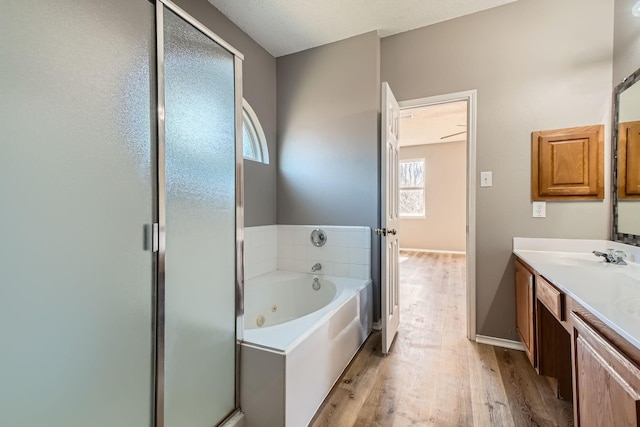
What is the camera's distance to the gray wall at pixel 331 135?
2.60m

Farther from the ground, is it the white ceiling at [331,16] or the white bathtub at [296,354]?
the white ceiling at [331,16]

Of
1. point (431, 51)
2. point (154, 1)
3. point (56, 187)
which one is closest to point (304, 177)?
point (431, 51)

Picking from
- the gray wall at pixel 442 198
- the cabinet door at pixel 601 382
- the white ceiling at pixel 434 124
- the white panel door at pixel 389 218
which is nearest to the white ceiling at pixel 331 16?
the white panel door at pixel 389 218

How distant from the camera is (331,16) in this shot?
2.36 meters

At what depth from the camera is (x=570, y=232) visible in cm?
206

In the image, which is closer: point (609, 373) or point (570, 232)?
point (609, 373)

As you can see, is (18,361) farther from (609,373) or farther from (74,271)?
(609,373)

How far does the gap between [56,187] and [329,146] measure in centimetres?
223

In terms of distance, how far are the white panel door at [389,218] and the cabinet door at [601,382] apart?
3.65 feet

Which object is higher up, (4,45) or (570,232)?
(4,45)

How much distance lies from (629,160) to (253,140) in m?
2.83

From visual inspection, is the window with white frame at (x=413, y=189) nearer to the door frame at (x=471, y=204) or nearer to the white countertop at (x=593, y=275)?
the door frame at (x=471, y=204)

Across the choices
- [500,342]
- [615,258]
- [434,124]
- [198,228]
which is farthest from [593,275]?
[434,124]

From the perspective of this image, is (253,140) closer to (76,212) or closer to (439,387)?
(76,212)
